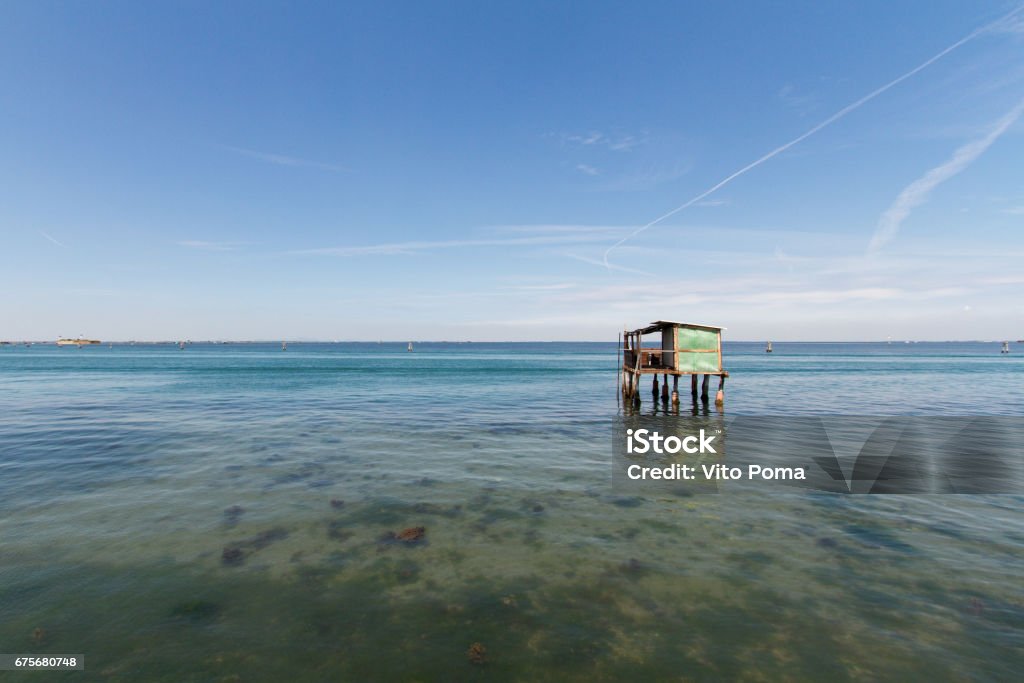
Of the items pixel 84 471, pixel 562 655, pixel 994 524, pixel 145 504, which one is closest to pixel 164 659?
pixel 562 655

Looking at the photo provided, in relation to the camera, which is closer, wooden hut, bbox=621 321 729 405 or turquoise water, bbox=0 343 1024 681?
turquoise water, bbox=0 343 1024 681

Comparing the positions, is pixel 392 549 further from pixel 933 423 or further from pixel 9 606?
pixel 933 423

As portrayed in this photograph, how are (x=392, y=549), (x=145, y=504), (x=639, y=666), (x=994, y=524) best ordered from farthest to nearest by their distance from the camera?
(x=145, y=504) < (x=994, y=524) < (x=392, y=549) < (x=639, y=666)

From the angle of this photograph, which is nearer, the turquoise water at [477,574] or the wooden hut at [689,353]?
the turquoise water at [477,574]

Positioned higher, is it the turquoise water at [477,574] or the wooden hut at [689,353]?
the wooden hut at [689,353]

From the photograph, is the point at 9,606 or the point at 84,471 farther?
the point at 84,471

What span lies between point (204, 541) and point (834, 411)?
1285 inches

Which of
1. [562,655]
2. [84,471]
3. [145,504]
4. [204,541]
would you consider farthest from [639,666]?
[84,471]

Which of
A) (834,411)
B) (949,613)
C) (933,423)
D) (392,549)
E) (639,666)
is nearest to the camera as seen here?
(639,666)

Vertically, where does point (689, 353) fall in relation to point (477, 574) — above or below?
above

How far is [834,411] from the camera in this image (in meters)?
28.2

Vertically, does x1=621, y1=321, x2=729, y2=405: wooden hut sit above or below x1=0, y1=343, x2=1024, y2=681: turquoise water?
above

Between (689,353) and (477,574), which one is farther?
(689,353)

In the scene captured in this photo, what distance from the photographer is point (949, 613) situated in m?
6.97
